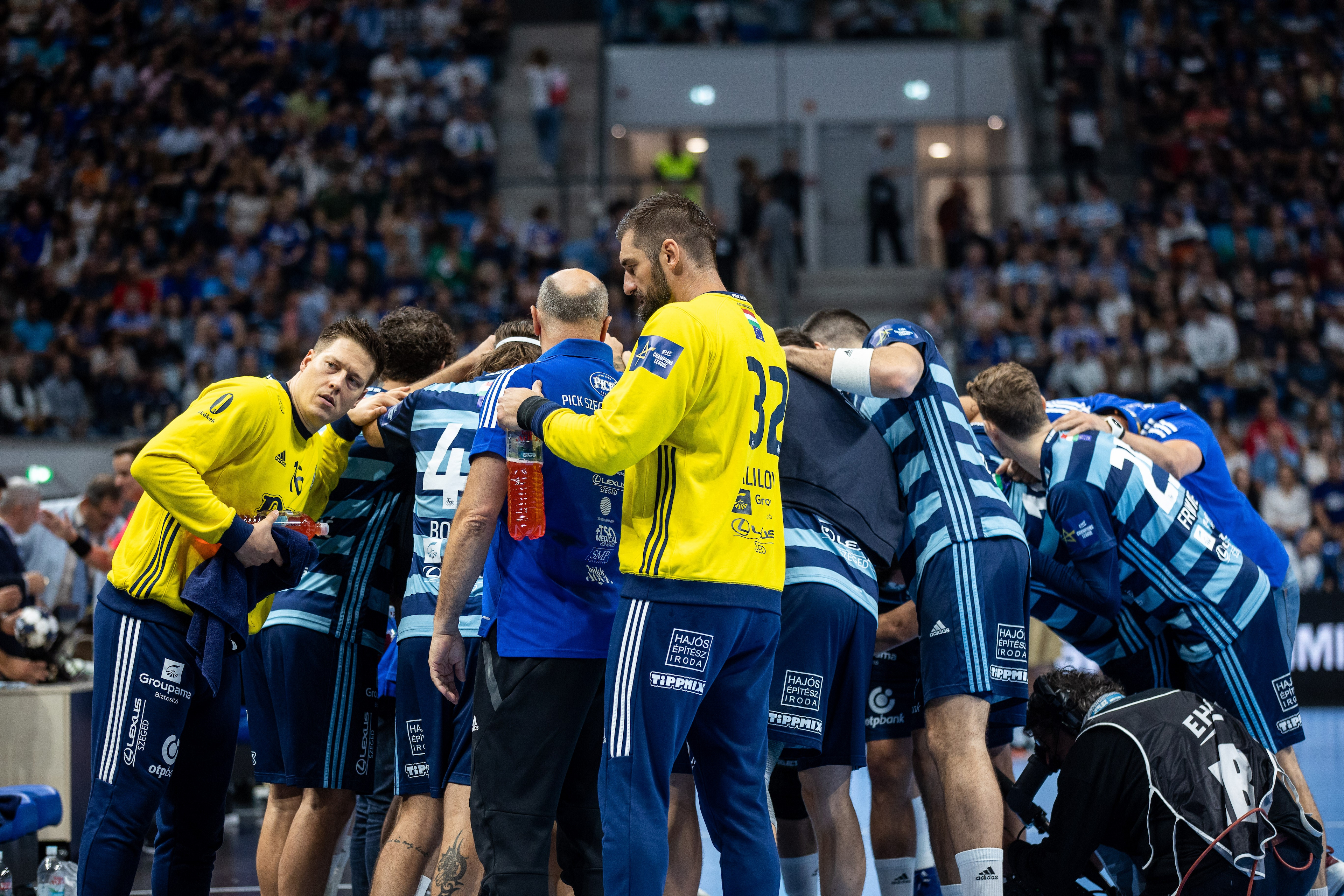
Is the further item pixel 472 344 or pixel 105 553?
pixel 472 344

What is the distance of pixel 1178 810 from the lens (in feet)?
14.2

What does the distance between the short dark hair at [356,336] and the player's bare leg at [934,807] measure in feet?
8.04

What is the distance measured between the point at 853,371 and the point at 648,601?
4.28 feet

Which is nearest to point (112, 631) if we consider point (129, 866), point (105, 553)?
point (129, 866)

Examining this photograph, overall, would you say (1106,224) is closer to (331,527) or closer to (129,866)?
(331,527)

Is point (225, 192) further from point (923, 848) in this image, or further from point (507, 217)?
point (923, 848)

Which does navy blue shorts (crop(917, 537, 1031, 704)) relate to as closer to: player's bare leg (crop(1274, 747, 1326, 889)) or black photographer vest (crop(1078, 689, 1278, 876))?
black photographer vest (crop(1078, 689, 1278, 876))

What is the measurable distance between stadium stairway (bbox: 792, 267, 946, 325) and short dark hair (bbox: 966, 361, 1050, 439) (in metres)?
13.6

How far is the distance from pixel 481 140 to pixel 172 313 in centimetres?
568

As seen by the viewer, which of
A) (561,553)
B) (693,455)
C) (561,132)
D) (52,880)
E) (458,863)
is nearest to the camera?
(693,455)

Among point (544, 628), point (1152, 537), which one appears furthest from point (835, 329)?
point (544, 628)

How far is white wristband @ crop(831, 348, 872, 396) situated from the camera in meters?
4.53

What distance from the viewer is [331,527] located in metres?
5.20

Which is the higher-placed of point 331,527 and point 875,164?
point 875,164
